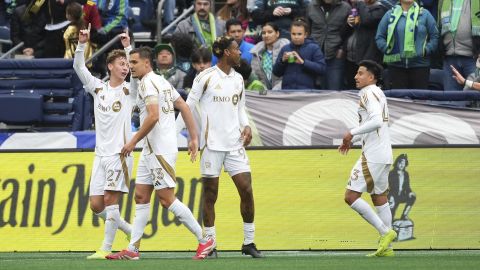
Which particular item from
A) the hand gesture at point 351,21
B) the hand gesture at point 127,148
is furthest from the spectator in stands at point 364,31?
the hand gesture at point 127,148

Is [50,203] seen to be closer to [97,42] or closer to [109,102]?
[109,102]

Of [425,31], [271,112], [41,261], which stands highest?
[425,31]

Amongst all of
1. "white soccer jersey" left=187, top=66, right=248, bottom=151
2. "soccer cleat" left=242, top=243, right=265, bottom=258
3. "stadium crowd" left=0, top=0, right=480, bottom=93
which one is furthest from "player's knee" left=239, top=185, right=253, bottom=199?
"stadium crowd" left=0, top=0, right=480, bottom=93

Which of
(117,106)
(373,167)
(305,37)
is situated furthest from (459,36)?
(117,106)

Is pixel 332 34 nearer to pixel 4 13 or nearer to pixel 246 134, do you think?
pixel 246 134

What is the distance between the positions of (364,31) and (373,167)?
207 inches

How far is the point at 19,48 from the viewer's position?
21.2m

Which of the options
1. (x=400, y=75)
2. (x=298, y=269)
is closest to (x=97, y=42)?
(x=400, y=75)

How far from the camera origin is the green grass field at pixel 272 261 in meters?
12.1

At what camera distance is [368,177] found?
14.2m

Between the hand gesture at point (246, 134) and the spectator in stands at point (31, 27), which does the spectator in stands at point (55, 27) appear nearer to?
the spectator in stands at point (31, 27)

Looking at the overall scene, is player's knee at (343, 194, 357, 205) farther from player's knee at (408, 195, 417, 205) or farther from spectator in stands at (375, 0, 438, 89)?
spectator in stands at (375, 0, 438, 89)

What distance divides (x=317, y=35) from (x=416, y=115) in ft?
9.46

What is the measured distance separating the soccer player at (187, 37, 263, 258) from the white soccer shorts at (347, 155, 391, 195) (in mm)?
1257
